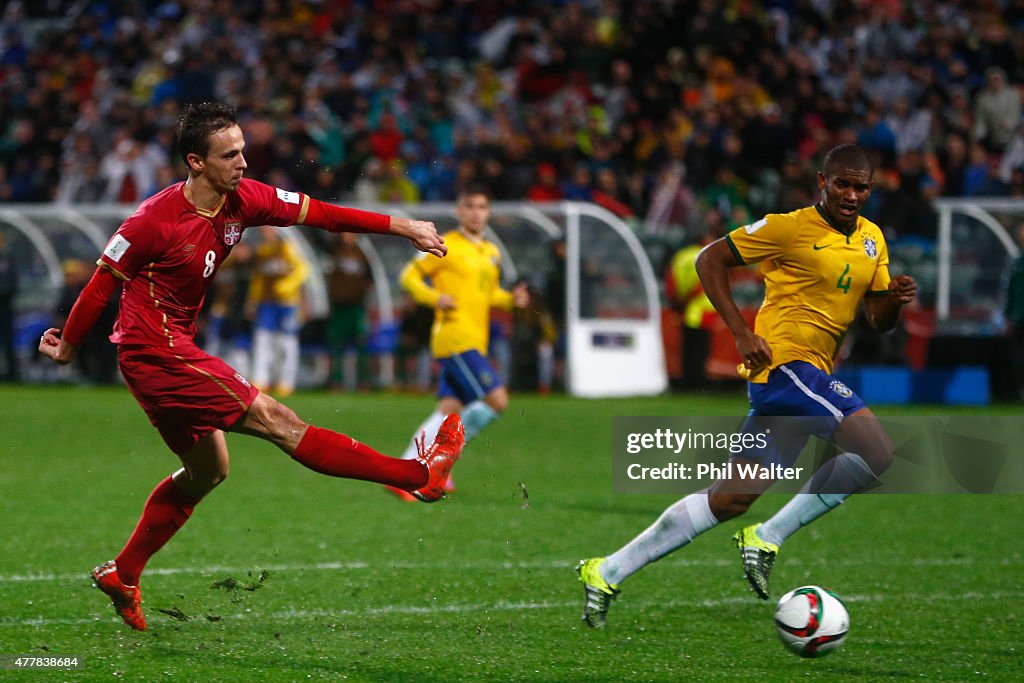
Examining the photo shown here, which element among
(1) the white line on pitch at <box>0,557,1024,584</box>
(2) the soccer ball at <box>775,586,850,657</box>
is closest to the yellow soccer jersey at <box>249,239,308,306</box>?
(1) the white line on pitch at <box>0,557,1024,584</box>

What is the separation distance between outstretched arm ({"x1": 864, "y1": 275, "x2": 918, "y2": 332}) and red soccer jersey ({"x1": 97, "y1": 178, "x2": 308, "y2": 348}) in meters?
2.70

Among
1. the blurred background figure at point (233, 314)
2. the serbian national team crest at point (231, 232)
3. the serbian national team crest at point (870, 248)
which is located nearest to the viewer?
the serbian national team crest at point (231, 232)

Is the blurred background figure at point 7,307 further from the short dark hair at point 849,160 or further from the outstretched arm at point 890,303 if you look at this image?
the short dark hair at point 849,160

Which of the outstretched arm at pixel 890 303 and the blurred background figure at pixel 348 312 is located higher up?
the outstretched arm at pixel 890 303

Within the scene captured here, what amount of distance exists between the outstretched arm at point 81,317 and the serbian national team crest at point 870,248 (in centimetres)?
324

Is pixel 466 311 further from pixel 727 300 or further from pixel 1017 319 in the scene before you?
pixel 1017 319

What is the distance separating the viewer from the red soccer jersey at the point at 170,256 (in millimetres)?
5727

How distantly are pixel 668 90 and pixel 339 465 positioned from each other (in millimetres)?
15116

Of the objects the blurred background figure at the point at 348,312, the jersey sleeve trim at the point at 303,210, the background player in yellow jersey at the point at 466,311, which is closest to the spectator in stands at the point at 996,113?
the blurred background figure at the point at 348,312

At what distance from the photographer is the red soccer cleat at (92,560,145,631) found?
6086mm

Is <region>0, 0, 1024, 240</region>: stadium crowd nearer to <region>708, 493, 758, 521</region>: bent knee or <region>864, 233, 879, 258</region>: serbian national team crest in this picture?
<region>864, 233, 879, 258</region>: serbian national team crest

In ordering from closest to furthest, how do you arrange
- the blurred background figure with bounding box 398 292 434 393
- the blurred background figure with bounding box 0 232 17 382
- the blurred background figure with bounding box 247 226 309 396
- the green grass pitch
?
the green grass pitch, the blurred background figure with bounding box 398 292 434 393, the blurred background figure with bounding box 247 226 309 396, the blurred background figure with bounding box 0 232 17 382

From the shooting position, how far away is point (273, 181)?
19.5 meters

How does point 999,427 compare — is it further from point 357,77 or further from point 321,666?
point 357,77
